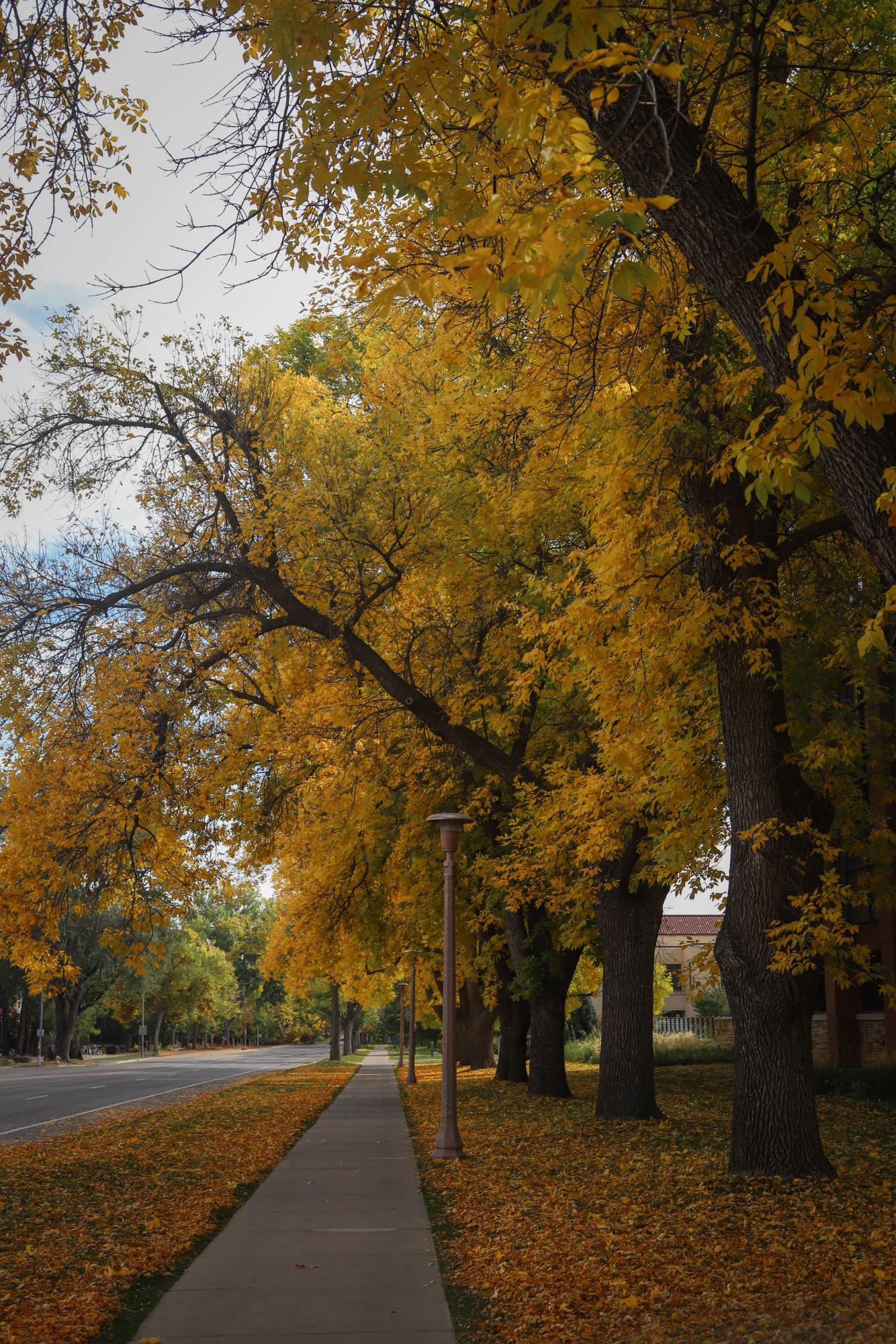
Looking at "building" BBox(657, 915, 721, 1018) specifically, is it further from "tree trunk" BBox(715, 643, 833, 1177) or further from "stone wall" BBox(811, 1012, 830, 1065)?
"tree trunk" BBox(715, 643, 833, 1177)

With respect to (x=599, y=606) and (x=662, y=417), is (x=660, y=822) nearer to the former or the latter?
(x=599, y=606)

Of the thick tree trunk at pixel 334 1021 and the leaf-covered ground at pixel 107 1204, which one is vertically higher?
the leaf-covered ground at pixel 107 1204

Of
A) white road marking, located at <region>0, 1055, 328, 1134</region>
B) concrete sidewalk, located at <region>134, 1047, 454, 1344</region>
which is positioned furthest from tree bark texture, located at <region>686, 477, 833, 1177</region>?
white road marking, located at <region>0, 1055, 328, 1134</region>

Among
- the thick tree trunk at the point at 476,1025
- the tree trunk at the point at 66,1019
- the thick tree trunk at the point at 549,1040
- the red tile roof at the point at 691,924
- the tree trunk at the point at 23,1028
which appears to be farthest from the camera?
the red tile roof at the point at 691,924

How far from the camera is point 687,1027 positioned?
148 feet

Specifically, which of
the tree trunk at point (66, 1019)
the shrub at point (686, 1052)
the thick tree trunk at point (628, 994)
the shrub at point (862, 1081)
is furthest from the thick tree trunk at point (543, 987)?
the tree trunk at point (66, 1019)

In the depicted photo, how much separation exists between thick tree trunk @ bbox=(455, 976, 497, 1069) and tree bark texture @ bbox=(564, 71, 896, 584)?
32931 mm

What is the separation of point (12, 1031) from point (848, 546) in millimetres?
73790

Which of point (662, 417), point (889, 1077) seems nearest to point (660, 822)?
point (662, 417)

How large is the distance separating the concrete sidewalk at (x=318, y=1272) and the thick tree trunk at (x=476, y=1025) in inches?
1068

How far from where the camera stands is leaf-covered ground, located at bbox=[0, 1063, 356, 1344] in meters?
6.13

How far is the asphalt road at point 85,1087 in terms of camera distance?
71.9ft

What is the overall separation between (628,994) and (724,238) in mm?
12019

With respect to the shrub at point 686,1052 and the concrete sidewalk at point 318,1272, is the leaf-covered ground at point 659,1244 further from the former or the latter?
the shrub at point 686,1052
